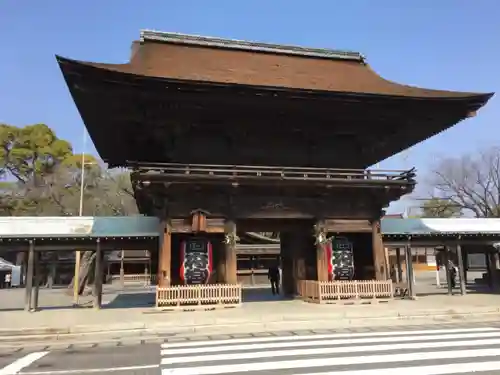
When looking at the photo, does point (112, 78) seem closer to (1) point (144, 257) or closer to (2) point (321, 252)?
(2) point (321, 252)

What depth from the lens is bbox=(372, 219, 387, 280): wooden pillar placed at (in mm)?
17172

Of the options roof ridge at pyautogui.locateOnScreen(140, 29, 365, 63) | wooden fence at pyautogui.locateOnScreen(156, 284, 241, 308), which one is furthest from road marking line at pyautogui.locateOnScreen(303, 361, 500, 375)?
roof ridge at pyautogui.locateOnScreen(140, 29, 365, 63)

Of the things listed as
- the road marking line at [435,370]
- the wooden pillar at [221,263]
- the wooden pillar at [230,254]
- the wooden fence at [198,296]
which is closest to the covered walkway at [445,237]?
the wooden pillar at [230,254]

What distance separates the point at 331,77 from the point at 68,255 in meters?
37.1

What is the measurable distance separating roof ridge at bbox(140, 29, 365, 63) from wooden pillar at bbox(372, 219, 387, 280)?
826 centimetres

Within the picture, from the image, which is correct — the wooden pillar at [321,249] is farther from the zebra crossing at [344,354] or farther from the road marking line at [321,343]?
the road marking line at [321,343]

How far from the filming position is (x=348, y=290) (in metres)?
16.4

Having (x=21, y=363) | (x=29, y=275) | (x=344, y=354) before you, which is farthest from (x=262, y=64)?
(x=21, y=363)

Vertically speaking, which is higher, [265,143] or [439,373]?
[265,143]

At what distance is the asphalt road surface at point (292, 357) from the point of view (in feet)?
21.8

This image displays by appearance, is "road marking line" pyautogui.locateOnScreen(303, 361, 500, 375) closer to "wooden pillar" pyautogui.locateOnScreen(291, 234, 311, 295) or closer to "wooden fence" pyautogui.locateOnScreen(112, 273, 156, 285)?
"wooden pillar" pyautogui.locateOnScreen(291, 234, 311, 295)

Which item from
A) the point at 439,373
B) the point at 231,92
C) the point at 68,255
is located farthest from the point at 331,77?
the point at 68,255

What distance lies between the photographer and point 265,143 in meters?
17.5

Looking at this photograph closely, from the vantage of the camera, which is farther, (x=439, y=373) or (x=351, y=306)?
(x=351, y=306)
